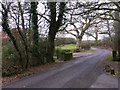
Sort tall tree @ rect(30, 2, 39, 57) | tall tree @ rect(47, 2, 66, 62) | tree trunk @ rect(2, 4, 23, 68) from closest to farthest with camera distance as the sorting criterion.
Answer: tree trunk @ rect(2, 4, 23, 68) → tall tree @ rect(30, 2, 39, 57) → tall tree @ rect(47, 2, 66, 62)

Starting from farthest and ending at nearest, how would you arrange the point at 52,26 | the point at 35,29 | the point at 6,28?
1. the point at 52,26
2. the point at 35,29
3. the point at 6,28

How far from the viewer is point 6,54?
66.0 feet

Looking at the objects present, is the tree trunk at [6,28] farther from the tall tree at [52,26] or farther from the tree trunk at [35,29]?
the tall tree at [52,26]

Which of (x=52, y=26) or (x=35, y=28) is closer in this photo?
(x=35, y=28)

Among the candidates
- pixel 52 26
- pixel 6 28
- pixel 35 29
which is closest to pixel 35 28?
pixel 35 29

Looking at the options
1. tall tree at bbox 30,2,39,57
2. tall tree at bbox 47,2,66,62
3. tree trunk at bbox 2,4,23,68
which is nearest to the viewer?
tree trunk at bbox 2,4,23,68

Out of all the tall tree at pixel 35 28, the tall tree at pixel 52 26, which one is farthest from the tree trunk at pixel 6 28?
the tall tree at pixel 52 26

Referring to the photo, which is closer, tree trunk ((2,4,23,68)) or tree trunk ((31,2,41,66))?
tree trunk ((2,4,23,68))

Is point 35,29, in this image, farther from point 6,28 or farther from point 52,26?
point 6,28

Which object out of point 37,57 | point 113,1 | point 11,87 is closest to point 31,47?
point 37,57

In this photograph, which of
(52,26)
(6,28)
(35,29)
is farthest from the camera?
(52,26)

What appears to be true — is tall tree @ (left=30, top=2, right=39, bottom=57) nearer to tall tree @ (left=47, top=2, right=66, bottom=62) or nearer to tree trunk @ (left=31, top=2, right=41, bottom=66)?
tree trunk @ (left=31, top=2, right=41, bottom=66)

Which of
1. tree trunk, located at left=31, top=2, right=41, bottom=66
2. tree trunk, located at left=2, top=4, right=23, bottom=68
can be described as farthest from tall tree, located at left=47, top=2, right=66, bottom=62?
tree trunk, located at left=2, top=4, right=23, bottom=68

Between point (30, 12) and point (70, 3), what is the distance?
14.2 ft
